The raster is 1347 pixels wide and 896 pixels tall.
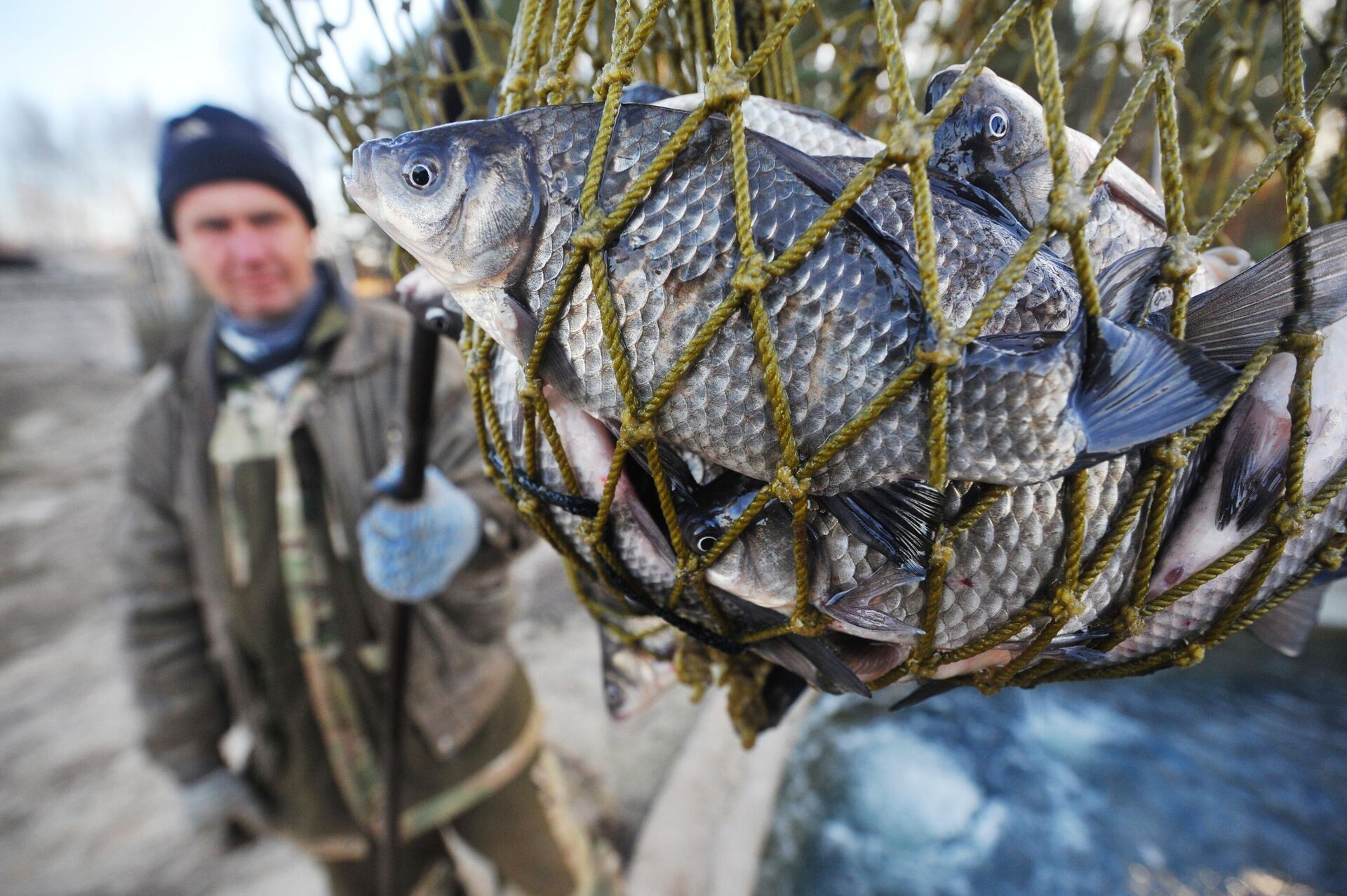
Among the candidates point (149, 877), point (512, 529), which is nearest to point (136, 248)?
point (149, 877)

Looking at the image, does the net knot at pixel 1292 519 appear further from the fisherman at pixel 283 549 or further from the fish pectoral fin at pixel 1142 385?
the fisherman at pixel 283 549

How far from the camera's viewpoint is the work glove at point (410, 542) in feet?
4.73

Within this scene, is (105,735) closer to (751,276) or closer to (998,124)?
(751,276)

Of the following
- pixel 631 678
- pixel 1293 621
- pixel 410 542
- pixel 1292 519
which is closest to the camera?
pixel 1292 519

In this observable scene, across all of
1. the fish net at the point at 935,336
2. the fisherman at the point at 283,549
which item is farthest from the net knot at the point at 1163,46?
the fisherman at the point at 283,549

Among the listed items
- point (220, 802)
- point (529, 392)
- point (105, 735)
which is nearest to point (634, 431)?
point (529, 392)

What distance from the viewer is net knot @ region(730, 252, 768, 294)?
481 mm

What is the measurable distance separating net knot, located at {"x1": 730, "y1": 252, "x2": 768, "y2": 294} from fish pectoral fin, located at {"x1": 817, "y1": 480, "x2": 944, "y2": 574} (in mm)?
192

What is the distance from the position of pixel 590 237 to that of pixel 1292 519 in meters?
0.63

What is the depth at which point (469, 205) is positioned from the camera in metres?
0.55

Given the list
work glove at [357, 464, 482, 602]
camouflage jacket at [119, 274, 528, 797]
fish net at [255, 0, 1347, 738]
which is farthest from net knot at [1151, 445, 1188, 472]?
camouflage jacket at [119, 274, 528, 797]

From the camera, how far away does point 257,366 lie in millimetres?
1814

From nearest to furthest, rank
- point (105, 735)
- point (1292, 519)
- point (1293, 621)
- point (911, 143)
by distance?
point (911, 143) → point (1292, 519) → point (1293, 621) → point (105, 735)

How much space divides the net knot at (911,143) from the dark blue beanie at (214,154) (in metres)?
1.94
